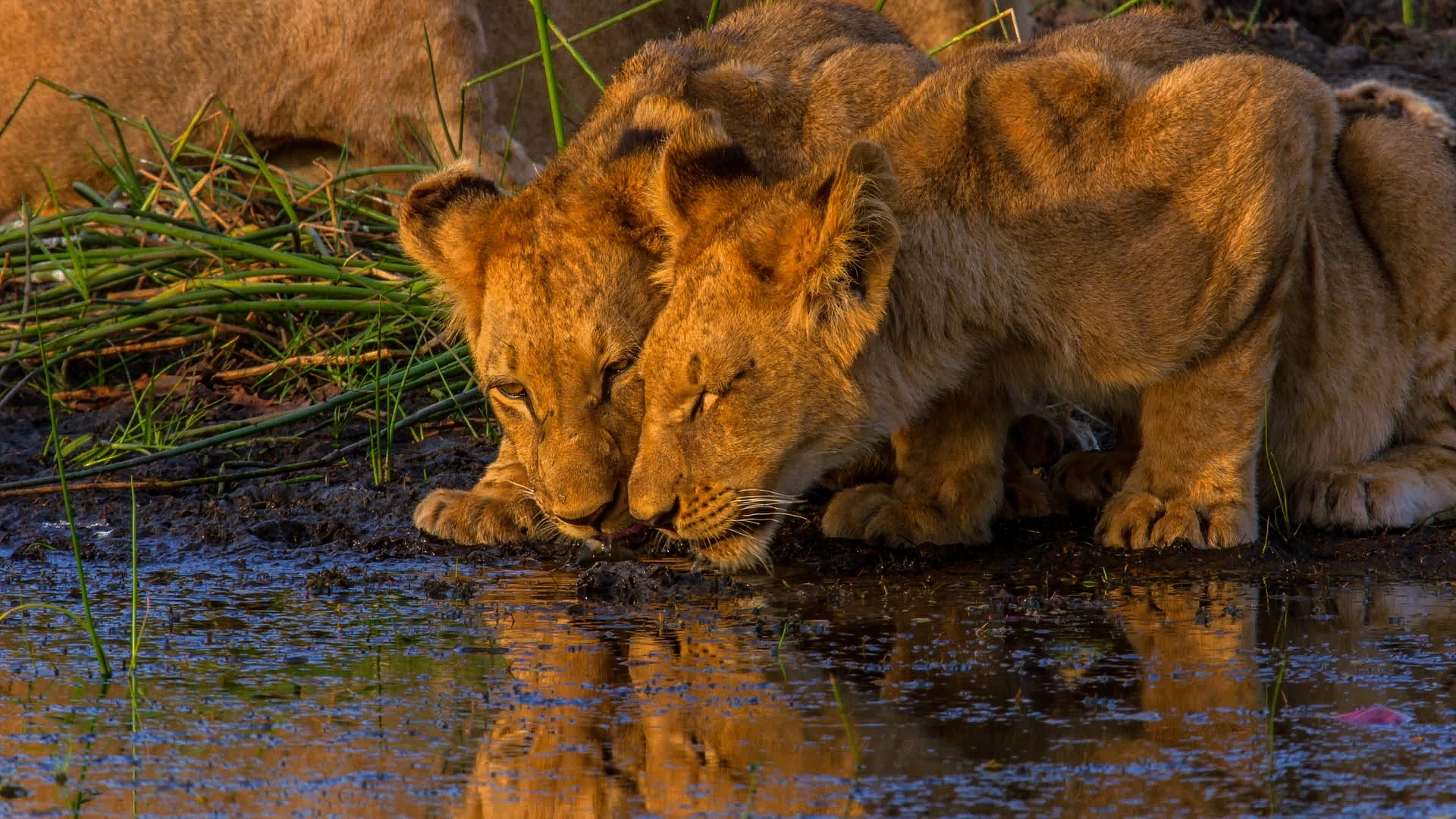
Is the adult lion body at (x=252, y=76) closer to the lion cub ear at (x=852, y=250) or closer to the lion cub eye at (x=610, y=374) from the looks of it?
the lion cub eye at (x=610, y=374)

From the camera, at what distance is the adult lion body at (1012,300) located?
14.7ft

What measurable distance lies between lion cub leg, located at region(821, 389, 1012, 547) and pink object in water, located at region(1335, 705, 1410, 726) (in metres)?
1.91

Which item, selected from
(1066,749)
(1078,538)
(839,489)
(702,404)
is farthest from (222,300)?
(1066,749)

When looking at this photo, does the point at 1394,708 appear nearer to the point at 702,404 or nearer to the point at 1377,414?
the point at 702,404

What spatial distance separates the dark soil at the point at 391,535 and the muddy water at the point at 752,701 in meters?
0.20

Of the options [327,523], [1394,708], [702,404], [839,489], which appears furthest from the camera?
[839,489]

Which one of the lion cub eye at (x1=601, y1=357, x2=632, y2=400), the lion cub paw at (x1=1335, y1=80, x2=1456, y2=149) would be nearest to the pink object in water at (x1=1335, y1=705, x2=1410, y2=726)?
the lion cub eye at (x1=601, y1=357, x2=632, y2=400)

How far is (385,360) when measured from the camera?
670 centimetres

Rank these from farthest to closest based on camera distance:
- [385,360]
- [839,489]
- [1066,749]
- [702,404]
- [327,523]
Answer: [385,360], [839,489], [327,523], [702,404], [1066,749]

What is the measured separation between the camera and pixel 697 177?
15.3ft

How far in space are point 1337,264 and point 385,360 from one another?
3.28m

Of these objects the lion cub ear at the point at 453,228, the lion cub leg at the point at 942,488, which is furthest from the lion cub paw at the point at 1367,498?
the lion cub ear at the point at 453,228

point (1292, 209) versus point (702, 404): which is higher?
point (1292, 209)

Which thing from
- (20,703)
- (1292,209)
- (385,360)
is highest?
(1292,209)
